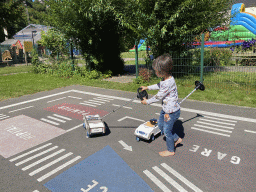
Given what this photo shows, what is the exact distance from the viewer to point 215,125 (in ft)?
16.4

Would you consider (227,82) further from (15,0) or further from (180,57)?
(15,0)

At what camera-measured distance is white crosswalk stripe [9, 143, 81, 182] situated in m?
3.33

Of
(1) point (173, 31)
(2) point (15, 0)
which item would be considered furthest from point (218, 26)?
(2) point (15, 0)

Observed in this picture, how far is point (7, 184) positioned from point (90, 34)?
9.58 metres

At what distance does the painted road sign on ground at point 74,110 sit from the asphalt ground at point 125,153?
3cm

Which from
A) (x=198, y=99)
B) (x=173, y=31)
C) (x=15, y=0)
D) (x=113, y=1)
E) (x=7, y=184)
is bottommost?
(x=7, y=184)

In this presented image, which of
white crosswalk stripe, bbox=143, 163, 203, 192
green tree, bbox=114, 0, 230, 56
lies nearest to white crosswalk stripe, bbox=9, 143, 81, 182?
white crosswalk stripe, bbox=143, 163, 203, 192

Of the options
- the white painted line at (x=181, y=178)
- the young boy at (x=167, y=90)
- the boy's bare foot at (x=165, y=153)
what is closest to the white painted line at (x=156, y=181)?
the white painted line at (x=181, y=178)

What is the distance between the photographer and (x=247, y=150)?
382cm

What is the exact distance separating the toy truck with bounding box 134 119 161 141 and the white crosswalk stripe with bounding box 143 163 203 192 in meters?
0.77

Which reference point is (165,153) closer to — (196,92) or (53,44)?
(196,92)

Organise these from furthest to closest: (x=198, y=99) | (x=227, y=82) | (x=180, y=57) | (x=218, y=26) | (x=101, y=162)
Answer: (x=218, y=26), (x=180, y=57), (x=227, y=82), (x=198, y=99), (x=101, y=162)

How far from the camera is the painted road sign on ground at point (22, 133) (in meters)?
4.18

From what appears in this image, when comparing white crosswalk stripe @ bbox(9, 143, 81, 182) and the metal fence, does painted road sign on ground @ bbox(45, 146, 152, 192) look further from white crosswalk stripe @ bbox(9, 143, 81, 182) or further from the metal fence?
the metal fence
